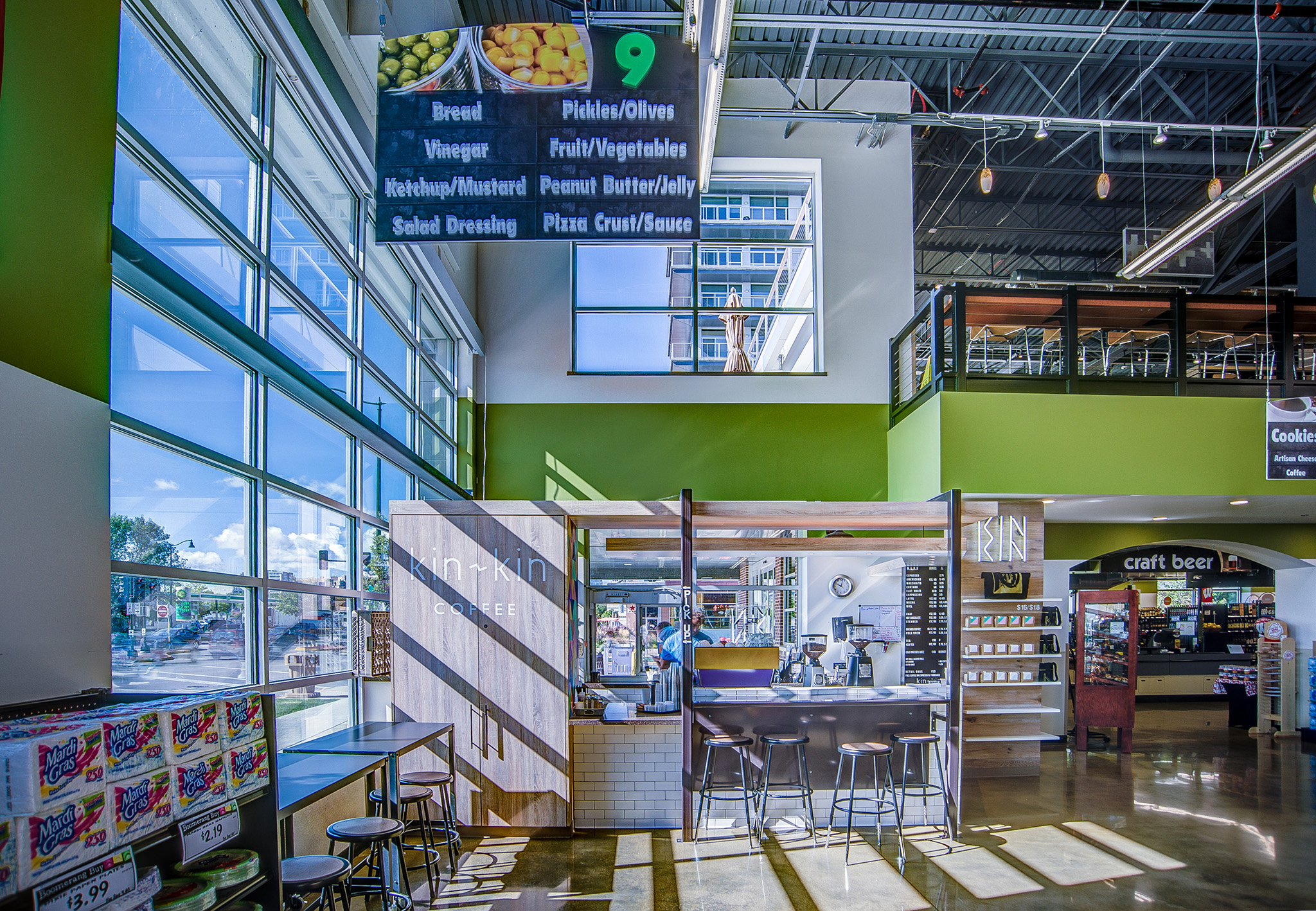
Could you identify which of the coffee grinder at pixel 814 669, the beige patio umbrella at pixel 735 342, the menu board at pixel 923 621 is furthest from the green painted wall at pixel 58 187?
the menu board at pixel 923 621

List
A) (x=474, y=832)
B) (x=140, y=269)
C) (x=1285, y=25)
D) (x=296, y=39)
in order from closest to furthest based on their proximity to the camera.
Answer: (x=140, y=269), (x=296, y=39), (x=474, y=832), (x=1285, y=25)

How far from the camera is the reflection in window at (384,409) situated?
6.34 m

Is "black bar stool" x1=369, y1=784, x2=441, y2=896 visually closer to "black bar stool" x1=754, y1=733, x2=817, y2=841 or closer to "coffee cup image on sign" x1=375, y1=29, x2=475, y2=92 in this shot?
"black bar stool" x1=754, y1=733, x2=817, y2=841

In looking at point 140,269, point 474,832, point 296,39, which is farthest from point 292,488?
point 474,832

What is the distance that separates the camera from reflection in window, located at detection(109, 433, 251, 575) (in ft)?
11.1

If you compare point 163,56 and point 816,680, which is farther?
point 816,680

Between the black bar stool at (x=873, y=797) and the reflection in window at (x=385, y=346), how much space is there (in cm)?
453

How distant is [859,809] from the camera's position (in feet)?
22.1

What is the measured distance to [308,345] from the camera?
17.3 feet

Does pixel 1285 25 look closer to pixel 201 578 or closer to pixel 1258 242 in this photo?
pixel 1258 242

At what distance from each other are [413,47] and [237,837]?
390 cm

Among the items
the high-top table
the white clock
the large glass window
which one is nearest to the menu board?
the white clock

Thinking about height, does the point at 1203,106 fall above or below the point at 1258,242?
above

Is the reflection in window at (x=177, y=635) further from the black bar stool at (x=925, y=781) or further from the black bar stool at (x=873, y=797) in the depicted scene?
the black bar stool at (x=925, y=781)
